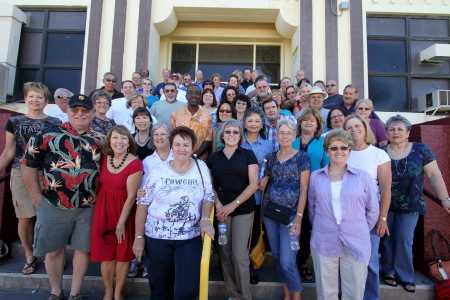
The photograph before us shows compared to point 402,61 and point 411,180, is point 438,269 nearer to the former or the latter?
point 411,180

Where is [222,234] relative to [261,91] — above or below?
below

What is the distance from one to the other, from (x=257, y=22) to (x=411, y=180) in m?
6.74

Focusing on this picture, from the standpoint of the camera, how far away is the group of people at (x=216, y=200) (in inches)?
96.7

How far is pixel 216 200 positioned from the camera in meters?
2.77

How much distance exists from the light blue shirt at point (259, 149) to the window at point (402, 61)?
5647 millimetres

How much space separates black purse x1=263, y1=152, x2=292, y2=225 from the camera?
2.70 meters

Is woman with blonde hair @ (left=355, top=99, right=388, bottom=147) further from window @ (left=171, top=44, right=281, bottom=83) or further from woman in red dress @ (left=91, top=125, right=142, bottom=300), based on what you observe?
window @ (left=171, top=44, right=281, bottom=83)

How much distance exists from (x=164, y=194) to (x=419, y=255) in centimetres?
335

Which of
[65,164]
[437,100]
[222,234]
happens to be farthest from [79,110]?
[437,100]

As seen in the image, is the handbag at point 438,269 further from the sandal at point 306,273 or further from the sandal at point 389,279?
the sandal at point 306,273

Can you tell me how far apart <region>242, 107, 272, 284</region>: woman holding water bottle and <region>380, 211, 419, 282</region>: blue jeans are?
1492mm

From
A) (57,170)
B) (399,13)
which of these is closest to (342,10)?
(399,13)

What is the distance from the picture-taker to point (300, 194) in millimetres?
2758

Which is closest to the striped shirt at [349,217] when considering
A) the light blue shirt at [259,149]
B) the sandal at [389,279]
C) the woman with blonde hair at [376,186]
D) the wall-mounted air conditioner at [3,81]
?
the woman with blonde hair at [376,186]
